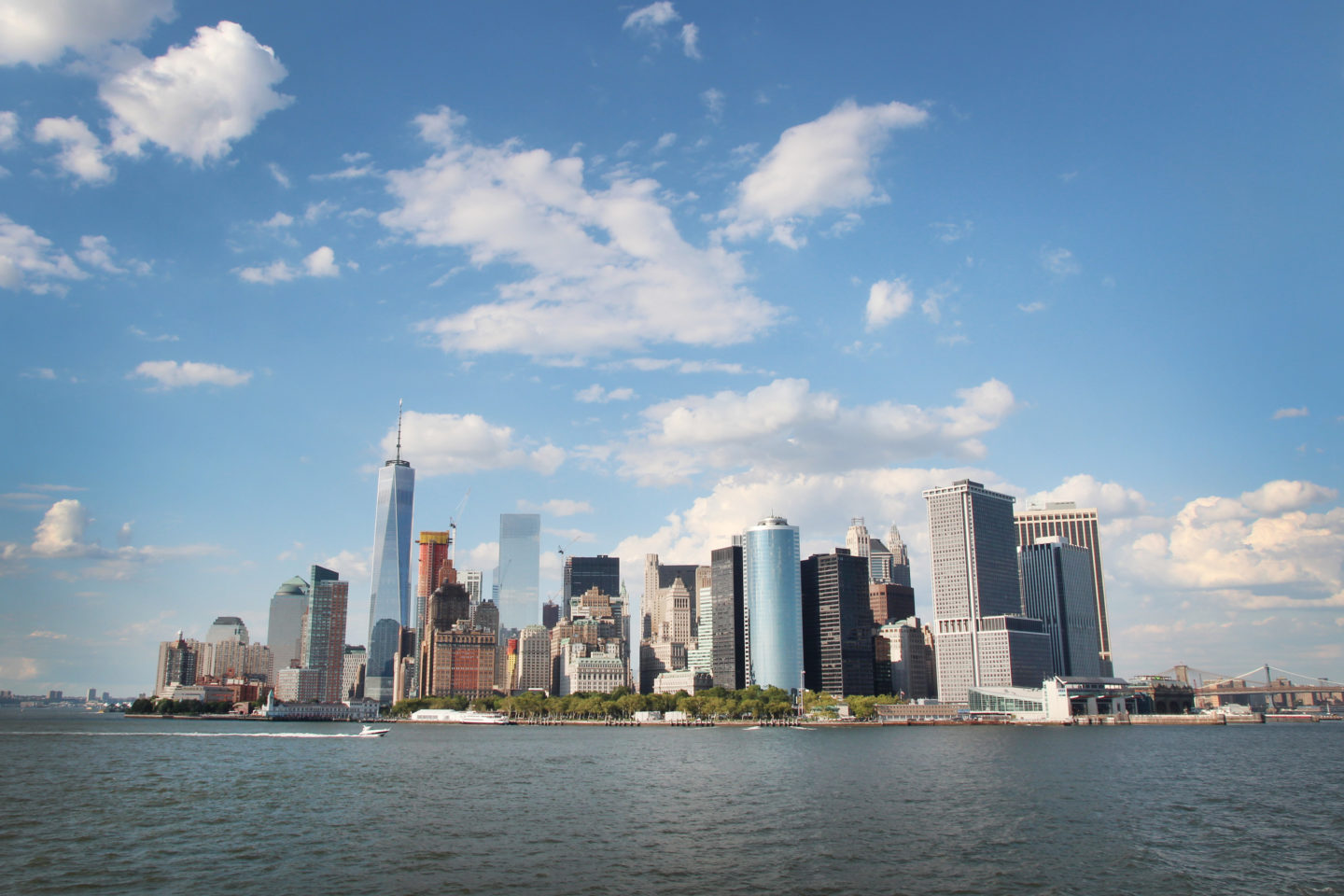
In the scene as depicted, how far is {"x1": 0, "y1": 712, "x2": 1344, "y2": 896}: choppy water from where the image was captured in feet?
162

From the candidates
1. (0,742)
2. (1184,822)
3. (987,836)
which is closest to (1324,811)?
(1184,822)

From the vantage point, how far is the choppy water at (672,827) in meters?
49.3

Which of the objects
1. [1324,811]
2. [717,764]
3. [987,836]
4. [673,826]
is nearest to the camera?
[987,836]

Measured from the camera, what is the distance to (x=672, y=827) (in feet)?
215

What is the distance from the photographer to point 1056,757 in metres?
134

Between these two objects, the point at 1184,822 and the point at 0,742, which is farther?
the point at 0,742

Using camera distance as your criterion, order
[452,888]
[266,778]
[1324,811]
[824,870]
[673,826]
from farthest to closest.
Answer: [266,778] → [1324,811] → [673,826] → [824,870] → [452,888]

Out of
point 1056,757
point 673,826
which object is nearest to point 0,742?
point 673,826

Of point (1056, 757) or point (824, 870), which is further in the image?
point (1056, 757)

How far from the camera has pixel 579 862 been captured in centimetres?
5306

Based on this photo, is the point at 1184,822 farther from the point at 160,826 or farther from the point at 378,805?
the point at 160,826

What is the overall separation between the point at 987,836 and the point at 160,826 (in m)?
55.1

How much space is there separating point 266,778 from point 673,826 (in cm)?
5555

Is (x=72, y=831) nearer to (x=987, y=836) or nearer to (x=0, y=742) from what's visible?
(x=987, y=836)
